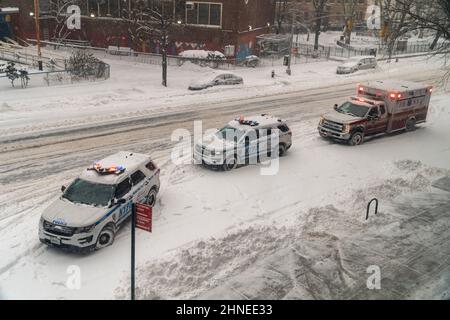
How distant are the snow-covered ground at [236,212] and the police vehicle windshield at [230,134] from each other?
4.36ft

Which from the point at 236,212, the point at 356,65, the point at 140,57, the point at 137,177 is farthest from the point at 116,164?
the point at 356,65

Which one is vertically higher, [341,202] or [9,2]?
[9,2]

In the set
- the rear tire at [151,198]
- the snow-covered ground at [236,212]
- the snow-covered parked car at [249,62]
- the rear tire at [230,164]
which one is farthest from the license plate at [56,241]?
the snow-covered parked car at [249,62]

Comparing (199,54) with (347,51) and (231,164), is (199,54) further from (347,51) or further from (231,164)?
(231,164)

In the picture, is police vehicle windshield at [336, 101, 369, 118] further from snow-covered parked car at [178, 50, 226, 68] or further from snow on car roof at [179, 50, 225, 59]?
snow on car roof at [179, 50, 225, 59]

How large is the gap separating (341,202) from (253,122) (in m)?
5.07

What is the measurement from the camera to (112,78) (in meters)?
36.7

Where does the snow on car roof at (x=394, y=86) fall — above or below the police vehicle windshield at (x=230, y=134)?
above

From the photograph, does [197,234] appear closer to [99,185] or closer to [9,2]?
[99,185]

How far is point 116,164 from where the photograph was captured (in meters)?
14.9

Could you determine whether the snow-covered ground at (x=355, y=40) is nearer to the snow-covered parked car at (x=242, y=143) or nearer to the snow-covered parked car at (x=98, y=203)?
the snow-covered parked car at (x=242, y=143)

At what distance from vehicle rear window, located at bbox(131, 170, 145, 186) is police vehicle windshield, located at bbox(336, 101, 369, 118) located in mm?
12062

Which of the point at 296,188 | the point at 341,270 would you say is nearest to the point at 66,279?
the point at 341,270

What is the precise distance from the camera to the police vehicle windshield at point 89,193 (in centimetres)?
1357
